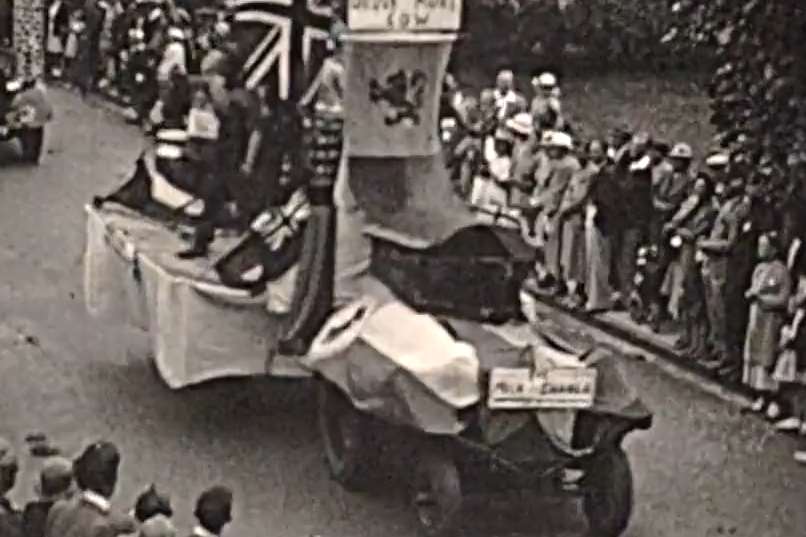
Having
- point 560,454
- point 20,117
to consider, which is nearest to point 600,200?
point 560,454

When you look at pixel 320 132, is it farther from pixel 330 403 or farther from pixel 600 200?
pixel 600 200

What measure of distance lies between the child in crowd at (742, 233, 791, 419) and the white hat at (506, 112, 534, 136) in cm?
428

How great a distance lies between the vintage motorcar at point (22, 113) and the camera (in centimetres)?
2884

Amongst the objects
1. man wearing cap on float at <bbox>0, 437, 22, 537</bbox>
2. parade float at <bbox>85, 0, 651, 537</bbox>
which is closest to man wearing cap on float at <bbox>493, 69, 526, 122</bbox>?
parade float at <bbox>85, 0, 651, 537</bbox>

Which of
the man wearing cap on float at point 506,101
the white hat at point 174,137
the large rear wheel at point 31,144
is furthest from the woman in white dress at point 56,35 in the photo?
the white hat at point 174,137

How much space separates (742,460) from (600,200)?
4.33m

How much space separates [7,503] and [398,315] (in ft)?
12.5

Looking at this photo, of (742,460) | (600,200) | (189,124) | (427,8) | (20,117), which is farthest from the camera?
(20,117)

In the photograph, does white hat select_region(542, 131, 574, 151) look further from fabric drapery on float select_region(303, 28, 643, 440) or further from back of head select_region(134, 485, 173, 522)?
back of head select_region(134, 485, 173, 522)

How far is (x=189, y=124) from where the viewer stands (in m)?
19.2

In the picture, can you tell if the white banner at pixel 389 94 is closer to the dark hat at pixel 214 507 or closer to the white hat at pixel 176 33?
the dark hat at pixel 214 507

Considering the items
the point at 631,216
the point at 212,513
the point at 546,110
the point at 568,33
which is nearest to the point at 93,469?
the point at 212,513

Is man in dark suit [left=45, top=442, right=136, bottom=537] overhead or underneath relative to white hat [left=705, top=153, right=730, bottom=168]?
underneath

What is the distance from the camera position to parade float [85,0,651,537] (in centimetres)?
1479
